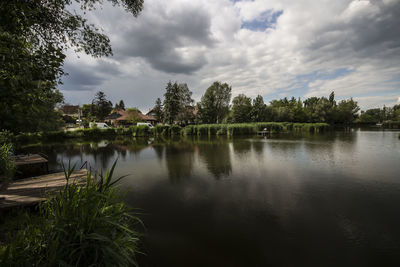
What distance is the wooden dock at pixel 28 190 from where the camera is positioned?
467 cm

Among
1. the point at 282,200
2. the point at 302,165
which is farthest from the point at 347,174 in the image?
the point at 282,200

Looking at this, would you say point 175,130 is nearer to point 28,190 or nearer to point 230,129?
point 230,129

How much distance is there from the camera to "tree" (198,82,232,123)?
51.5 meters

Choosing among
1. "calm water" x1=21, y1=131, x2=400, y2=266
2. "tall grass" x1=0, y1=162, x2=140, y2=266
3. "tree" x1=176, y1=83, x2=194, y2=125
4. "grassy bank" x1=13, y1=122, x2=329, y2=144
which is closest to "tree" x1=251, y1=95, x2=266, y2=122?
"grassy bank" x1=13, y1=122, x2=329, y2=144

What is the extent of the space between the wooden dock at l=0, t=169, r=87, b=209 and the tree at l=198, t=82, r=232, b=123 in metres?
46.1

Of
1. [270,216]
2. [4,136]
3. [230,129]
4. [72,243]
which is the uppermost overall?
[4,136]

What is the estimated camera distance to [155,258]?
3.97 meters

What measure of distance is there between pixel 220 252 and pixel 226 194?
10.2ft

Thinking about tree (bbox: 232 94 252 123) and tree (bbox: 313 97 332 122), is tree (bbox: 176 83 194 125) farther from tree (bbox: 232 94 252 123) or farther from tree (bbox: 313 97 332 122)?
tree (bbox: 313 97 332 122)

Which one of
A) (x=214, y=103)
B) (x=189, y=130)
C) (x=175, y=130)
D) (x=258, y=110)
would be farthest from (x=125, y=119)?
(x=258, y=110)

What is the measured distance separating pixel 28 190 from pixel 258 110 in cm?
5230

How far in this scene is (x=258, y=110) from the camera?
2036 inches

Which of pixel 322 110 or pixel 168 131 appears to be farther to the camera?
pixel 322 110

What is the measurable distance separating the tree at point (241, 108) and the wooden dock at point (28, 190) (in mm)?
48850
